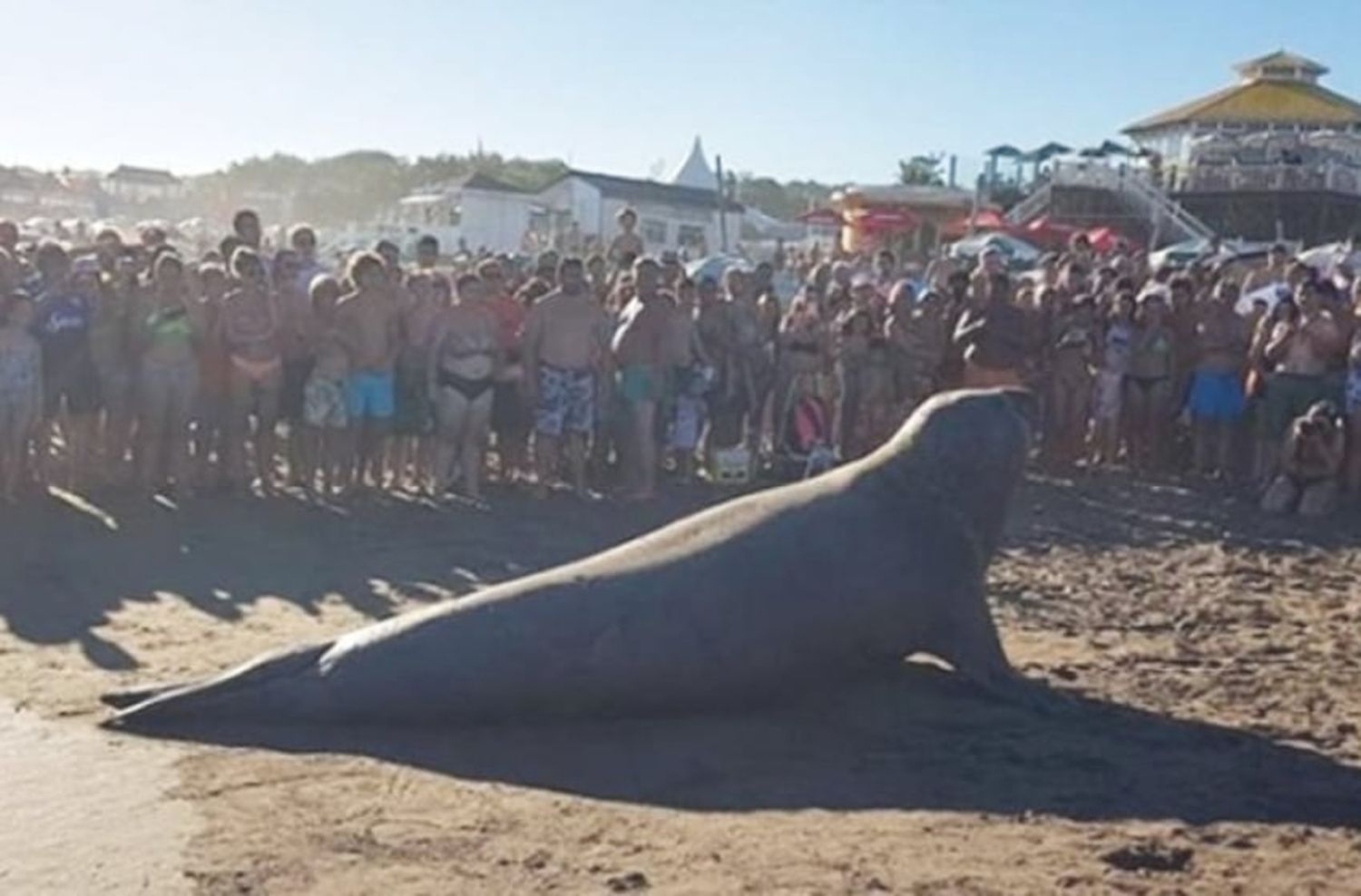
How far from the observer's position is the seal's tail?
23.7 ft

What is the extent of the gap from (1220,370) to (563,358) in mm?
6317

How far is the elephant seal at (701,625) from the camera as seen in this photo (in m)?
7.31

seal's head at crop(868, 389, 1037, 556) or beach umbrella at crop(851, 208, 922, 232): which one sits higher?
beach umbrella at crop(851, 208, 922, 232)

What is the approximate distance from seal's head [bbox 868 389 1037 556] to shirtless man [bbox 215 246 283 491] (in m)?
6.03

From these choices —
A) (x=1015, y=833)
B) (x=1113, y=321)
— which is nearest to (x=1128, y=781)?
(x=1015, y=833)

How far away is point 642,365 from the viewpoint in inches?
543

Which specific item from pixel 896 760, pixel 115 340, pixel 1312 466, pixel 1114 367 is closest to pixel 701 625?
pixel 896 760

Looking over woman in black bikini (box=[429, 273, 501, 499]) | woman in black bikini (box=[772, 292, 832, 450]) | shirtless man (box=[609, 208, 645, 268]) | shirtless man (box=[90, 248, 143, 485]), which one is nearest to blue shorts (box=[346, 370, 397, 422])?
woman in black bikini (box=[429, 273, 501, 499])

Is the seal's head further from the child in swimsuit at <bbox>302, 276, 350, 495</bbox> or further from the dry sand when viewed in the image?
the child in swimsuit at <bbox>302, 276, 350, 495</bbox>

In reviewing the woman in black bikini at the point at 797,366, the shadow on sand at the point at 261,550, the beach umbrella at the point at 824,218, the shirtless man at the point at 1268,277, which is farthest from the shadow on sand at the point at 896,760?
the beach umbrella at the point at 824,218

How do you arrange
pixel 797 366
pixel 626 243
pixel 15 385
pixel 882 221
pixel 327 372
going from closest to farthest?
pixel 15 385 → pixel 327 372 → pixel 797 366 → pixel 626 243 → pixel 882 221

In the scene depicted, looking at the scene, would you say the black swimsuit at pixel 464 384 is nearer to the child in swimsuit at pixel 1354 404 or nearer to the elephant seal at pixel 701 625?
the elephant seal at pixel 701 625

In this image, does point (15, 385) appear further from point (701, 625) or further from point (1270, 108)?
point (1270, 108)

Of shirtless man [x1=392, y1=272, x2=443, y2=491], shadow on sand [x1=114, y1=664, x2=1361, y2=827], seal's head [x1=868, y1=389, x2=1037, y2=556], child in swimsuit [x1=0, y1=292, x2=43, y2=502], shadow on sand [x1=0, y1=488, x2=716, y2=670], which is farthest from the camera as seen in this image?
shirtless man [x1=392, y1=272, x2=443, y2=491]
